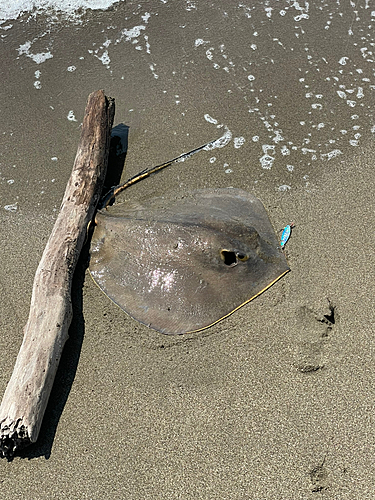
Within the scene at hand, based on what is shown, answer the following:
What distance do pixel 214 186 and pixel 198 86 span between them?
213 cm

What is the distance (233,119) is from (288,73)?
1.39 meters

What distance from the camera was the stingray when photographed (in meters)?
3.55

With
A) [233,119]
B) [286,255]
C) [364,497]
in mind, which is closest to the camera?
[364,497]

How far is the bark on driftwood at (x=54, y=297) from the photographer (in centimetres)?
292

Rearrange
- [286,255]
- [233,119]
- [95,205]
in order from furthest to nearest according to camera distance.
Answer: [233,119], [95,205], [286,255]

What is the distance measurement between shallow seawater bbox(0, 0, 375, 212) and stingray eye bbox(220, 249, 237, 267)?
1.53m

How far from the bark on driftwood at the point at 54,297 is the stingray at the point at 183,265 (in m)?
0.33

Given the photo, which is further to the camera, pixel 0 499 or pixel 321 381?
pixel 321 381

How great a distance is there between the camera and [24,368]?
3.10 meters

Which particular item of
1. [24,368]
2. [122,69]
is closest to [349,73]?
[122,69]

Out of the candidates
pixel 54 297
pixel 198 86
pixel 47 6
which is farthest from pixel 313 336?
pixel 47 6

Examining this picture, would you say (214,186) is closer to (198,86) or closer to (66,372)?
(198,86)

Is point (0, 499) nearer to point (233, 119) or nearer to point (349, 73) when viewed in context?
point (233, 119)

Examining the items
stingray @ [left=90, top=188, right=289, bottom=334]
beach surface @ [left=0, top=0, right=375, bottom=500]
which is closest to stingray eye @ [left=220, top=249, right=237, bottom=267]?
stingray @ [left=90, top=188, right=289, bottom=334]
